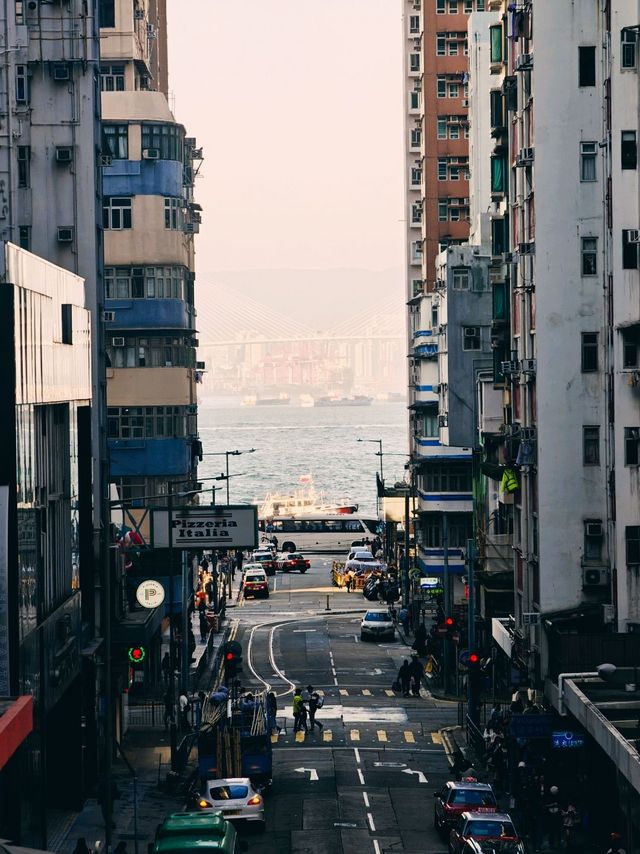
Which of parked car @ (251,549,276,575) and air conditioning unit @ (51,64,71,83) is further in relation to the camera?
parked car @ (251,549,276,575)

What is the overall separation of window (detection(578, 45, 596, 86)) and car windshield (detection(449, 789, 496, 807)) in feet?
77.5

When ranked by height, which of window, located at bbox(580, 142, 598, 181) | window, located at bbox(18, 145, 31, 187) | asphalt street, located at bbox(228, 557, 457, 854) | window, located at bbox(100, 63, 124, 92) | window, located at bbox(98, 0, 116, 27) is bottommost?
asphalt street, located at bbox(228, 557, 457, 854)

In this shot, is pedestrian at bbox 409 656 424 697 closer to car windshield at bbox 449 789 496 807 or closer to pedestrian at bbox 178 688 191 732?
pedestrian at bbox 178 688 191 732

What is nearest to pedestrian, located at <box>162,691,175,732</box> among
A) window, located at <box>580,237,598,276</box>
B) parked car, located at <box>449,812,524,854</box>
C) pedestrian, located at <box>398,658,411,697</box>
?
pedestrian, located at <box>398,658,411,697</box>

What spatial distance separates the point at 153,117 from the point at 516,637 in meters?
37.0

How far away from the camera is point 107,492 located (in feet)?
197

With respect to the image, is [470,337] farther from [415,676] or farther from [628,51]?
[628,51]

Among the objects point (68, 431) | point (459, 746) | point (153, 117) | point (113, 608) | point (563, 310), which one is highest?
point (153, 117)

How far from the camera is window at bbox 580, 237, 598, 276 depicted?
5741 centimetres

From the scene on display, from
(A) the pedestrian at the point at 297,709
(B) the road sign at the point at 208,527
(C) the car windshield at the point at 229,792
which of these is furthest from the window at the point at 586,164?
(C) the car windshield at the point at 229,792

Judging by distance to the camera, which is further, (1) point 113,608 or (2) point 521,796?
(1) point 113,608

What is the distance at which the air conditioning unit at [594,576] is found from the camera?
57.8 m

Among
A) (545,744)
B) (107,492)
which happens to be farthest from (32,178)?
(545,744)

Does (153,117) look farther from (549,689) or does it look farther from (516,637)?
(549,689)
